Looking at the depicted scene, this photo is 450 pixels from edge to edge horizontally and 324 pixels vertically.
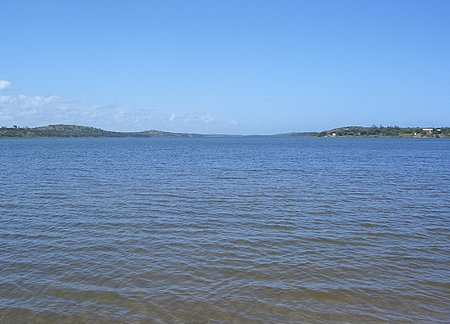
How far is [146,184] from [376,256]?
70.3ft

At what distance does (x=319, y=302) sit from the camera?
10.1 meters

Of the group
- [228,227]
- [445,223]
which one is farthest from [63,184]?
[445,223]

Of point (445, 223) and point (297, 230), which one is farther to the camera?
point (445, 223)

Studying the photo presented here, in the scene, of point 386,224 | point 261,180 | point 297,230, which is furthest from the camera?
point 261,180

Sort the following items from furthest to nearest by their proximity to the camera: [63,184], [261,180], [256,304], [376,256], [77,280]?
[261,180]
[63,184]
[376,256]
[77,280]
[256,304]

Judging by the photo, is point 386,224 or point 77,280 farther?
point 386,224

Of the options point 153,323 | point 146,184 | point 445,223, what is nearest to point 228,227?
point 153,323

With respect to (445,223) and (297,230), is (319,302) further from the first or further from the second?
(445,223)

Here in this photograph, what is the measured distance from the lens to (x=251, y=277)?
38.0ft

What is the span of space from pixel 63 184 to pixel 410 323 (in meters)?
27.8

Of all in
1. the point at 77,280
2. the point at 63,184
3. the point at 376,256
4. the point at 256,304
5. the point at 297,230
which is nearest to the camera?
the point at 256,304

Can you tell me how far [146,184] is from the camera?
31.8m

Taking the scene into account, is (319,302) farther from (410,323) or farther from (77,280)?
(77,280)

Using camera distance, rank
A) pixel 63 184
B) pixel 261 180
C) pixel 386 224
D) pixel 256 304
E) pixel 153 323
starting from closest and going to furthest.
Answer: pixel 153 323 < pixel 256 304 < pixel 386 224 < pixel 63 184 < pixel 261 180
